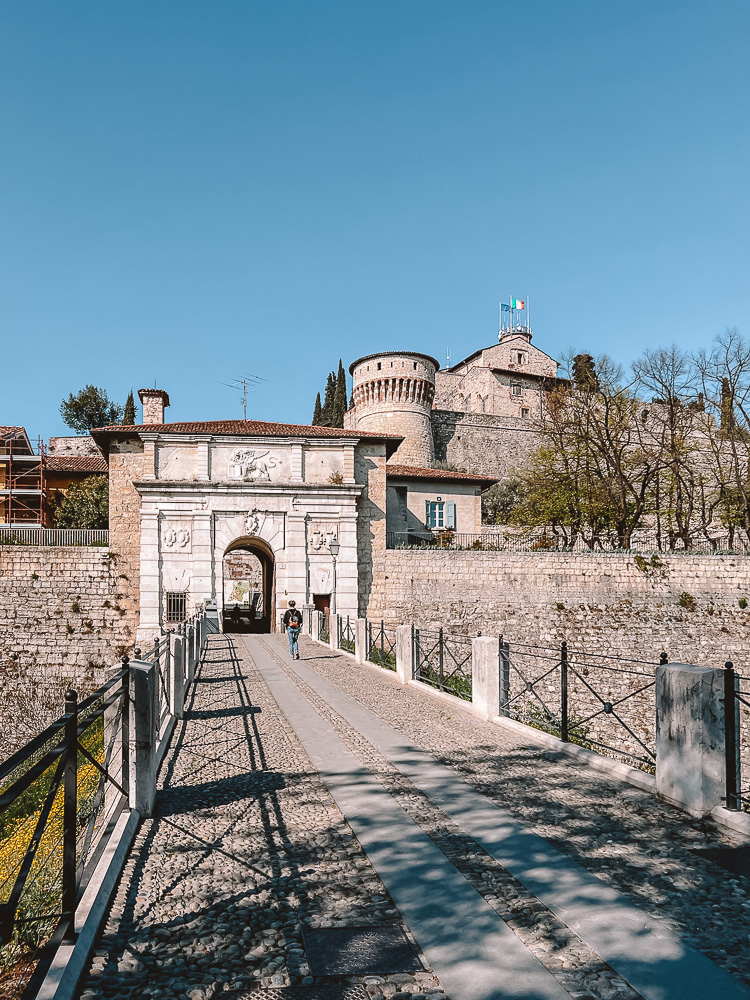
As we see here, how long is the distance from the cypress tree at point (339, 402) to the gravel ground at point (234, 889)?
5597 cm

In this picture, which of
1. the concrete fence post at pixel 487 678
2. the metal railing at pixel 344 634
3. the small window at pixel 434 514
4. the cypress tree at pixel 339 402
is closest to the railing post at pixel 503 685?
the concrete fence post at pixel 487 678

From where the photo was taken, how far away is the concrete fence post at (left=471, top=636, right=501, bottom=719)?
966 centimetres

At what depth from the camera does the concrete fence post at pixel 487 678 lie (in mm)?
9664

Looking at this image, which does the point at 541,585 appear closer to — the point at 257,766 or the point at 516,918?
the point at 257,766

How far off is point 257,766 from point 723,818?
→ 13.6 ft

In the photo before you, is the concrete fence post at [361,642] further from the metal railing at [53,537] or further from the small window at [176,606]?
the metal railing at [53,537]

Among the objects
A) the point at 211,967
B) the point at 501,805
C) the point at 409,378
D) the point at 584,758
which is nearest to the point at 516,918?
the point at 211,967

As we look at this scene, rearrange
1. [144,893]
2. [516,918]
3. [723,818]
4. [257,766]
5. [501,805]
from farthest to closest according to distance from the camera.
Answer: [257,766] → [501,805] → [723,818] → [144,893] → [516,918]

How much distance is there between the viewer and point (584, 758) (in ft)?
23.5

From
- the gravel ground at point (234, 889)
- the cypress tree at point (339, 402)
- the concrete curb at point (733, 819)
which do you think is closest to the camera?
the gravel ground at point (234, 889)

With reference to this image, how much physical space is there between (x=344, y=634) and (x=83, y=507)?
18331mm

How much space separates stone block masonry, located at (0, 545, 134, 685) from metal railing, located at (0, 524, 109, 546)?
0.69 meters

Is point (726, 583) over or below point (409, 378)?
below

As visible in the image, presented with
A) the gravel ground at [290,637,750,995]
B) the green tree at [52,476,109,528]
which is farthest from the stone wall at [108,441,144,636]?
the gravel ground at [290,637,750,995]
